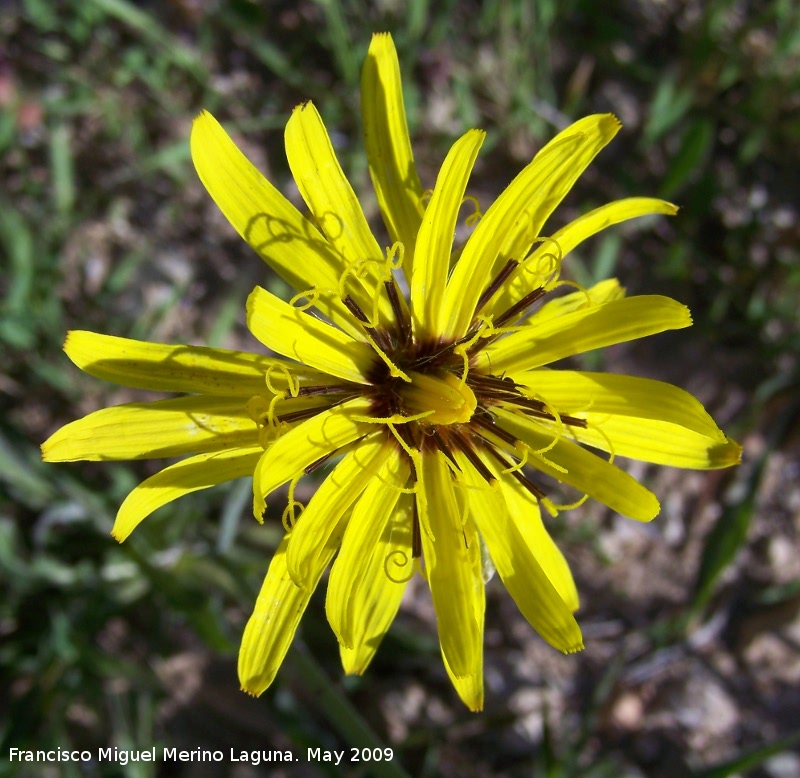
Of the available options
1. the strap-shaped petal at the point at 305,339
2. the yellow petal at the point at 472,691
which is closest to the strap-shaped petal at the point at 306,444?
the strap-shaped petal at the point at 305,339

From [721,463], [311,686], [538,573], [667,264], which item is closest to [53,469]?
[311,686]

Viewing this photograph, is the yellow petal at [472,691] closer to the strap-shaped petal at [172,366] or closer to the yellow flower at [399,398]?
the yellow flower at [399,398]

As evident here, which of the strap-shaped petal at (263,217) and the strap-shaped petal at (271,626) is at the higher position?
the strap-shaped petal at (263,217)

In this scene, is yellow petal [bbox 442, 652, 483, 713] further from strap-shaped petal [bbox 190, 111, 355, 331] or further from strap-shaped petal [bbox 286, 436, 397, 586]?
strap-shaped petal [bbox 190, 111, 355, 331]

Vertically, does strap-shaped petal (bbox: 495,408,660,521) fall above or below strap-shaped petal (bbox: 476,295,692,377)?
below

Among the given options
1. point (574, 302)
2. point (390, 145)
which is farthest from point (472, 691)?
point (390, 145)

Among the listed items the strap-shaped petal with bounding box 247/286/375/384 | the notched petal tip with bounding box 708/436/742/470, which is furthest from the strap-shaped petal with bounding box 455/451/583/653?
the notched petal tip with bounding box 708/436/742/470
